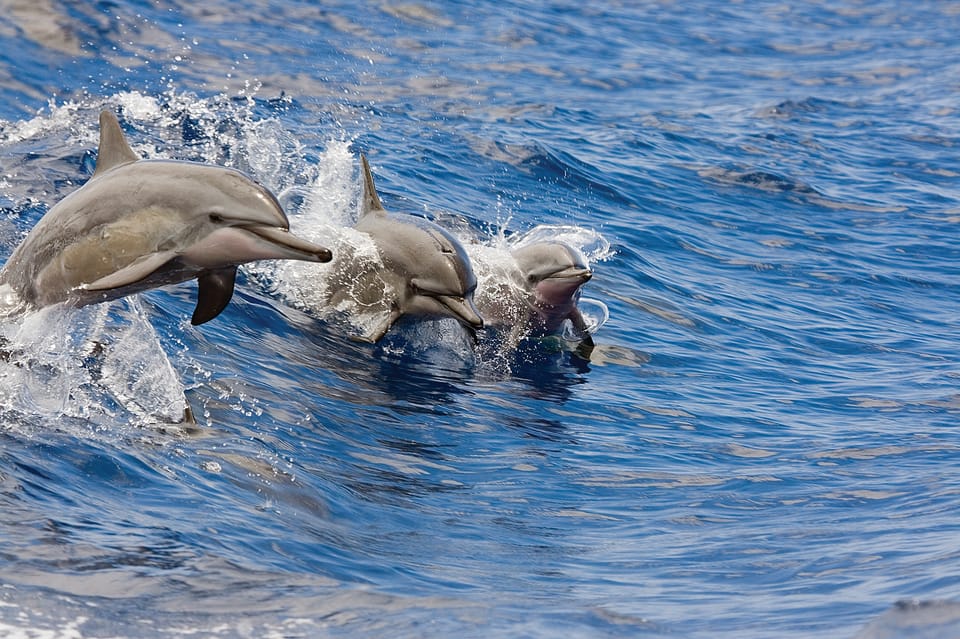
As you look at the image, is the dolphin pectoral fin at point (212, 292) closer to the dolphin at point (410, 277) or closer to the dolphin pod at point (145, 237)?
the dolphin pod at point (145, 237)

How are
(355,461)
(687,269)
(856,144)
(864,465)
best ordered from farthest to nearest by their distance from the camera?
(856,144) < (687,269) < (864,465) < (355,461)

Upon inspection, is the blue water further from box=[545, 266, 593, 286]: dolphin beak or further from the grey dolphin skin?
box=[545, 266, 593, 286]: dolphin beak

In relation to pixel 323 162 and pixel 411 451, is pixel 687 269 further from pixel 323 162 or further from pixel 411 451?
pixel 411 451

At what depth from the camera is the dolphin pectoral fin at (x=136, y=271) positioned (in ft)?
22.4

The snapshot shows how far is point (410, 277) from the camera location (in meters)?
10.2

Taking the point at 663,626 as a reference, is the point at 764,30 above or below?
above

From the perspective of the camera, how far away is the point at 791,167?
19250 mm

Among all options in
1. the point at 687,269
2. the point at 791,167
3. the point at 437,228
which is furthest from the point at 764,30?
the point at 437,228

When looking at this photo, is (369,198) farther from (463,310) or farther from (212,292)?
(212,292)

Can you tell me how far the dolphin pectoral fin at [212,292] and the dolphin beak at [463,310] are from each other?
2.88m

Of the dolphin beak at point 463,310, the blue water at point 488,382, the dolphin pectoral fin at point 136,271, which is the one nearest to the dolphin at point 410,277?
the dolphin beak at point 463,310

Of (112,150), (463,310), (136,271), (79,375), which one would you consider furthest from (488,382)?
(136,271)

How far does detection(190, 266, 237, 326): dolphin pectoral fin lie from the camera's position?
725cm

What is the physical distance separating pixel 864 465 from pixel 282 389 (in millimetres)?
4066
